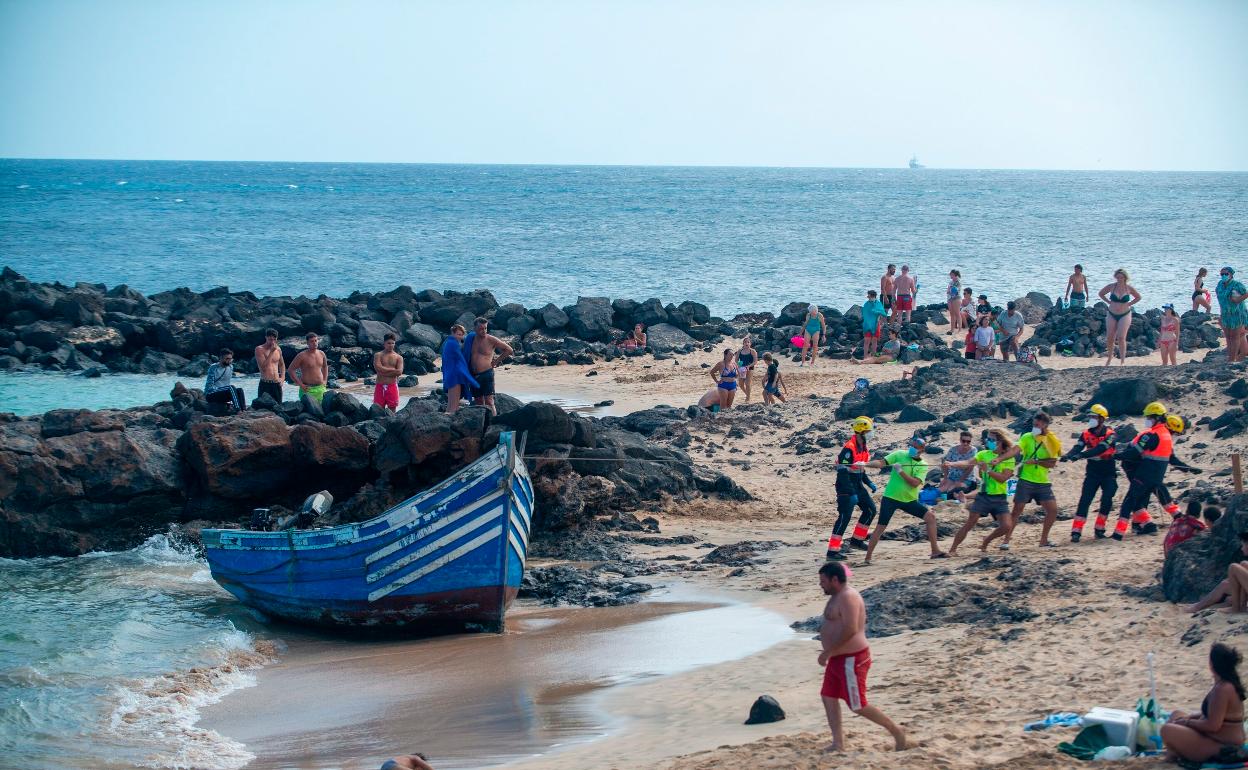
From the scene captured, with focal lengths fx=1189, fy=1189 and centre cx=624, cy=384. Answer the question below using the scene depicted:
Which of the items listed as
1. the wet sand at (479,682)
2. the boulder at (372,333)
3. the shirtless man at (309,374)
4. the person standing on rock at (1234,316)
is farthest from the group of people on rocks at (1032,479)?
the boulder at (372,333)

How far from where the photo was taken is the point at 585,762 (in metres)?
8.19

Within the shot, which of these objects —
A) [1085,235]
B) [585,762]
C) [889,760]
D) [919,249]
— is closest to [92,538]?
[585,762]

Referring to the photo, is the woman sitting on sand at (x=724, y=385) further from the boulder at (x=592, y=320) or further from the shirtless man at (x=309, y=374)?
the boulder at (x=592, y=320)

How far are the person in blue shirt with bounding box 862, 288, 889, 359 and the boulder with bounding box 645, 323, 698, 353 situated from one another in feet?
16.0

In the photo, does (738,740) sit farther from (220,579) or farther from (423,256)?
(423,256)

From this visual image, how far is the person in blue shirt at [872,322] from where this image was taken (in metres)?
25.1

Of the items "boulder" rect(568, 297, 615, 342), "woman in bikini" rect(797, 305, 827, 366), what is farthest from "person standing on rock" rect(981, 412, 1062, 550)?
"boulder" rect(568, 297, 615, 342)

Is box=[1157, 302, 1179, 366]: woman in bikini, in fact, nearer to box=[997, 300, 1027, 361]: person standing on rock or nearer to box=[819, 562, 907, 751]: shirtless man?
box=[997, 300, 1027, 361]: person standing on rock

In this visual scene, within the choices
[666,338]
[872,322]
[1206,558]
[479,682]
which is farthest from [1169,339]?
[479,682]

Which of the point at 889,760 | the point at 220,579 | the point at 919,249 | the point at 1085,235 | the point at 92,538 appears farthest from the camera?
the point at 1085,235

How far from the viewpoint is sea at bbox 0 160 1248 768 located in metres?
11.0

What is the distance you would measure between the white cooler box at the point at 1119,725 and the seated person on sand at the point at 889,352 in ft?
61.8

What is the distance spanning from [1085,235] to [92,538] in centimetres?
7114

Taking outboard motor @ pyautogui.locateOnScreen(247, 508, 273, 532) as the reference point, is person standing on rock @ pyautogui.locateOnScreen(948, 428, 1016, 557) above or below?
above
